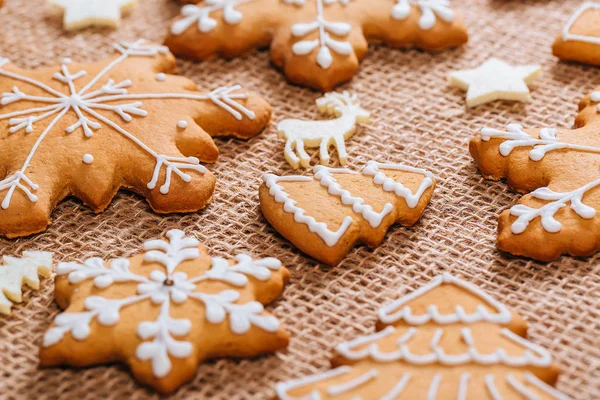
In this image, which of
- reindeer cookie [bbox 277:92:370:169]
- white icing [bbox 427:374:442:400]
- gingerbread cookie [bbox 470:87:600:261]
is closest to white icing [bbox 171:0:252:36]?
reindeer cookie [bbox 277:92:370:169]

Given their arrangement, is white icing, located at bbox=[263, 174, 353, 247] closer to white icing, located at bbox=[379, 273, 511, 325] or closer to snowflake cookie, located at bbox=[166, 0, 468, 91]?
white icing, located at bbox=[379, 273, 511, 325]

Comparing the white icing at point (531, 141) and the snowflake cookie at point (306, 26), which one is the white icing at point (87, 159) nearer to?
the snowflake cookie at point (306, 26)

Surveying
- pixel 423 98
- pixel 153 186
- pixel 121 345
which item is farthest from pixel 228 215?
pixel 423 98

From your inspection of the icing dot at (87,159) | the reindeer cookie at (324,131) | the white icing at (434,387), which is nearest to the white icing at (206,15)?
the reindeer cookie at (324,131)

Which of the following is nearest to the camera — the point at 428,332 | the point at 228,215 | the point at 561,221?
the point at 428,332

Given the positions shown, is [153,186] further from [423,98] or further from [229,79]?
[423,98]

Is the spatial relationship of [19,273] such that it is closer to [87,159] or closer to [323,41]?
[87,159]
